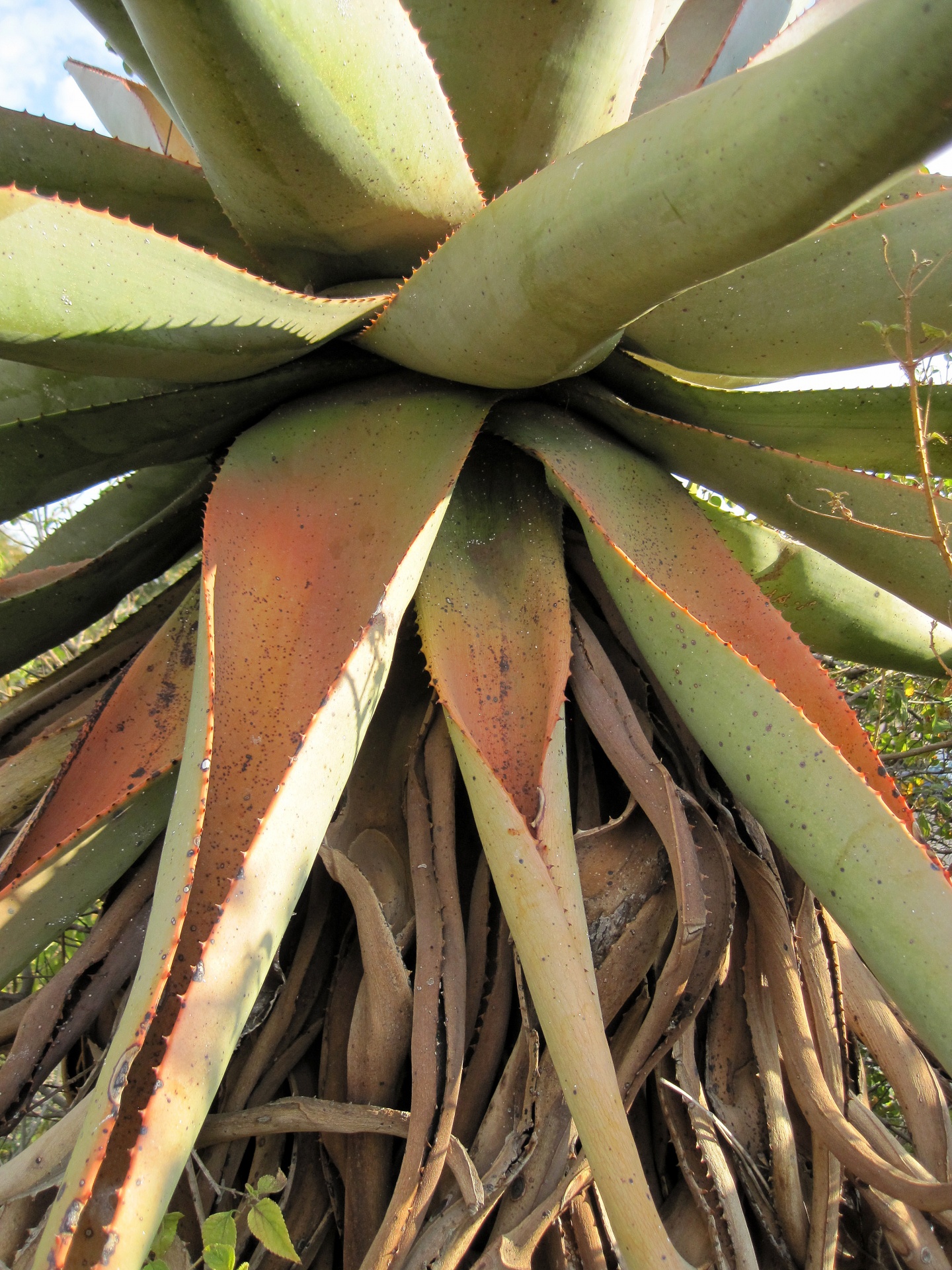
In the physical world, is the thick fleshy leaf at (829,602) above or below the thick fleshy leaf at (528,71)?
below

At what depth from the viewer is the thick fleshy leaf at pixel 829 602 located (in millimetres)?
1572

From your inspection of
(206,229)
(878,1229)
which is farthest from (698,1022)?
(206,229)

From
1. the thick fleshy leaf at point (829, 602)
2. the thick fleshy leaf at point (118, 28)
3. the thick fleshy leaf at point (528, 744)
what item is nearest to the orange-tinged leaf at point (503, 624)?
the thick fleshy leaf at point (528, 744)

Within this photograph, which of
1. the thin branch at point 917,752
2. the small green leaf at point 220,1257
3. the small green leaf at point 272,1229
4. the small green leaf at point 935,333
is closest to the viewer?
the small green leaf at point 220,1257

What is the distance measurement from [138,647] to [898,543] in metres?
1.23

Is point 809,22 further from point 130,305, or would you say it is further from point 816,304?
point 130,305

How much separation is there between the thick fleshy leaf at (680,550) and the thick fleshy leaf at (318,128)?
1.02 feet

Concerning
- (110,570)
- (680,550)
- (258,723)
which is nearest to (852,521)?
(680,550)

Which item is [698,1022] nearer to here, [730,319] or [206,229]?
[730,319]

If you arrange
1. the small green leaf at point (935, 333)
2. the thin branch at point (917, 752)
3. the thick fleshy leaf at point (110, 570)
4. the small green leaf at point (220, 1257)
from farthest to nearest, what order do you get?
the thin branch at point (917, 752) → the thick fleshy leaf at point (110, 570) → the small green leaf at point (935, 333) → the small green leaf at point (220, 1257)

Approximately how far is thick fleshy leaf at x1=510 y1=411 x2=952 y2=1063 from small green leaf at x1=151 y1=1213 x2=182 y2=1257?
0.75 m

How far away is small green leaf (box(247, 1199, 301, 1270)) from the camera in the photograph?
97cm

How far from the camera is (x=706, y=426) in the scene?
152 centimetres

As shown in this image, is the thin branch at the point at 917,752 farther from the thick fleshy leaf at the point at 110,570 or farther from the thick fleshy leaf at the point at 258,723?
the thick fleshy leaf at the point at 110,570
